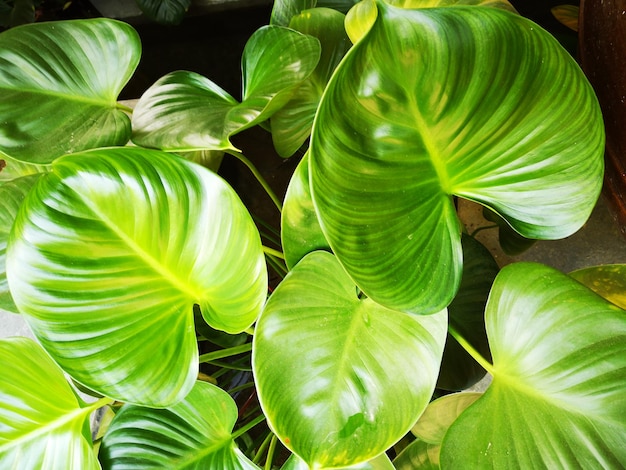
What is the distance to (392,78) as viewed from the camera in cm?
40

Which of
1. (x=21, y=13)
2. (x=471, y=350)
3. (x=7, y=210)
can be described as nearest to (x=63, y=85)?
(x=7, y=210)

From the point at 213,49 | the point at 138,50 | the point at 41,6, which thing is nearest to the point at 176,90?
the point at 138,50

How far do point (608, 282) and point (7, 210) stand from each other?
2.58 ft

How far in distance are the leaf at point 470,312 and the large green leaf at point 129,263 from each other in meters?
0.28

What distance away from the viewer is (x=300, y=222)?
0.60m

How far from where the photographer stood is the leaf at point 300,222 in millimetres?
579

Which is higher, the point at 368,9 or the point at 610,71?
the point at 368,9

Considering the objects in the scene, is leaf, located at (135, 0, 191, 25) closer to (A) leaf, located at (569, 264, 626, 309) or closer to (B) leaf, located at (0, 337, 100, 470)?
(B) leaf, located at (0, 337, 100, 470)

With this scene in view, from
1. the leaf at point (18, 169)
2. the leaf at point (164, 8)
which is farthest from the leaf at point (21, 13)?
the leaf at point (18, 169)

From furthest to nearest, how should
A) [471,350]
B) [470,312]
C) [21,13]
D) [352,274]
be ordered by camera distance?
[21,13]
[470,312]
[471,350]
[352,274]

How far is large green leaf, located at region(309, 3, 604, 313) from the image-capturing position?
397 millimetres

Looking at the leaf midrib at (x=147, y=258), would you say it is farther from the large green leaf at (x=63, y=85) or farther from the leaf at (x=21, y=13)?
the leaf at (x=21, y=13)

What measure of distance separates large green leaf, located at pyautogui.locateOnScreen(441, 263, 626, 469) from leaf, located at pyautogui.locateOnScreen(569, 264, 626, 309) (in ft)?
0.61

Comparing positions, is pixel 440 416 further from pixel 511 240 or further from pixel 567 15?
pixel 567 15
